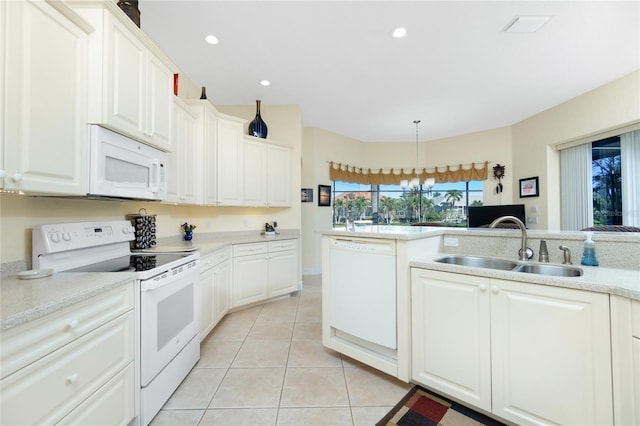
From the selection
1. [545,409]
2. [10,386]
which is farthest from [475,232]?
[10,386]

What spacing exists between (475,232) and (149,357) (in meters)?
2.37

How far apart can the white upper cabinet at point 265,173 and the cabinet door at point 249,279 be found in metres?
0.82

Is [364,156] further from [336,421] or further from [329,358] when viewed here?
[336,421]

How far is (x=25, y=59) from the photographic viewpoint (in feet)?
3.69

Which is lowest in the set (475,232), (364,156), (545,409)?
(545,409)

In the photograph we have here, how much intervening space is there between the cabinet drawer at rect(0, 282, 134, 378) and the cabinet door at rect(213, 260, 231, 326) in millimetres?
1369

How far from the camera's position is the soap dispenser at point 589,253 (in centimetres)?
149

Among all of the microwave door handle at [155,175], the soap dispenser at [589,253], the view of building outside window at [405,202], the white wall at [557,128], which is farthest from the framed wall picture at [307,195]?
the white wall at [557,128]

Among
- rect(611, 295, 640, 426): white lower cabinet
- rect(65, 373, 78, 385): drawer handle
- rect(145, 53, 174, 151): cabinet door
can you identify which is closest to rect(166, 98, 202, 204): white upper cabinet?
rect(145, 53, 174, 151): cabinet door

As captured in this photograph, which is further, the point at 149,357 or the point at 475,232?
the point at 475,232

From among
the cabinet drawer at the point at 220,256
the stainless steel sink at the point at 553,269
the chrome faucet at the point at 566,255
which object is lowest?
the cabinet drawer at the point at 220,256

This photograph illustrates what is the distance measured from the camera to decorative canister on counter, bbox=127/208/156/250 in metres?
2.24

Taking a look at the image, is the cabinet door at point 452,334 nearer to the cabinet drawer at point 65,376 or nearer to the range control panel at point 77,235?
the cabinet drawer at point 65,376

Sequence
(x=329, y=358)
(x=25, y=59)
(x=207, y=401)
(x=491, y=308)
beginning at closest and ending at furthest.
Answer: (x=25, y=59) → (x=491, y=308) → (x=207, y=401) → (x=329, y=358)
